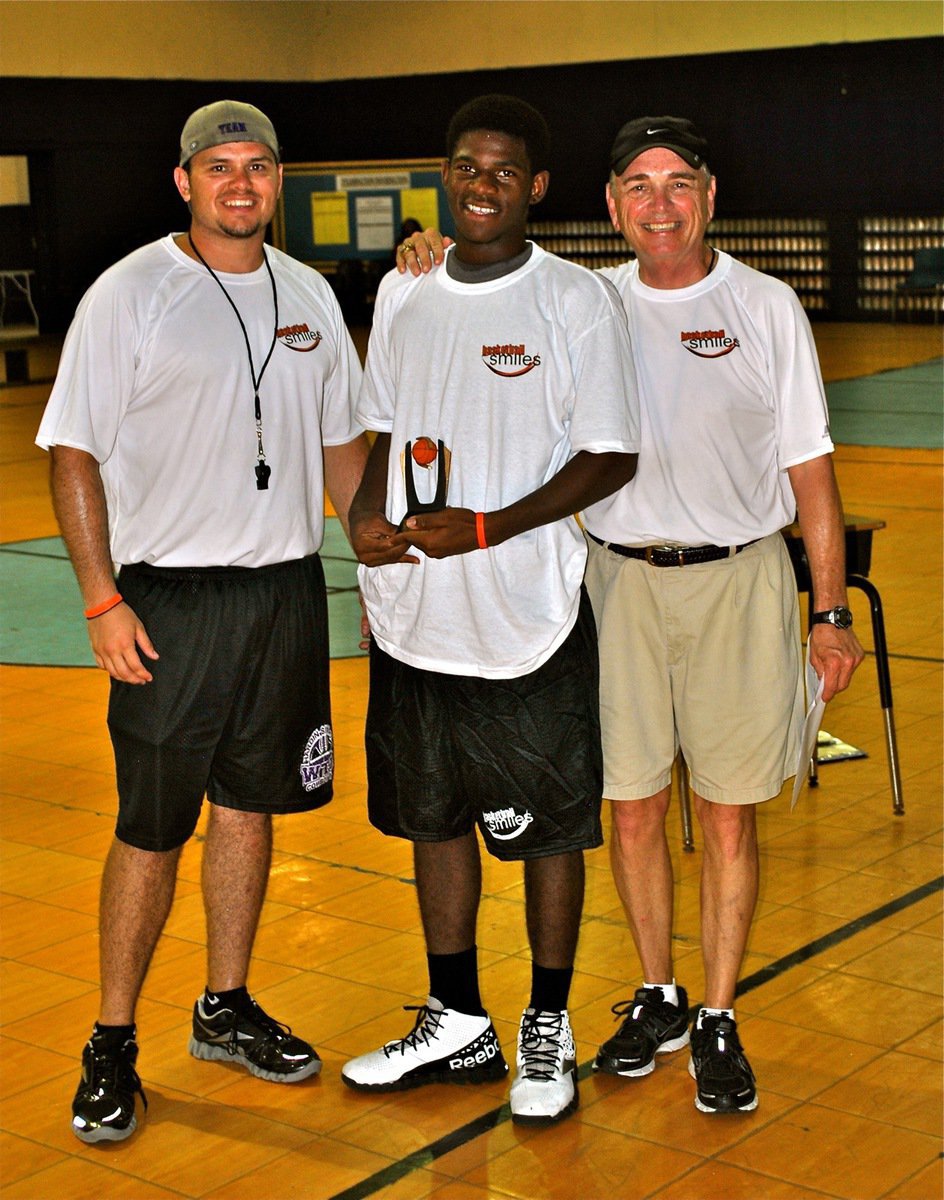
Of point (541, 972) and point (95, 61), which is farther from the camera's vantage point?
point (95, 61)

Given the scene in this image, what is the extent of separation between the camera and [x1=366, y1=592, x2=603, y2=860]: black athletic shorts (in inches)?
131

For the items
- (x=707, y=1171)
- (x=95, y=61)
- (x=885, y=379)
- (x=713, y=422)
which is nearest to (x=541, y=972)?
(x=707, y=1171)

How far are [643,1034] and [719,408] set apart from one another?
1297 millimetres

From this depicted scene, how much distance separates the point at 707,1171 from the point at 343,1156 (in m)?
0.68

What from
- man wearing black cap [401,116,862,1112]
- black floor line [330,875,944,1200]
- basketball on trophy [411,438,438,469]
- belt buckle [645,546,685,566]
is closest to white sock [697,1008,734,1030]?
man wearing black cap [401,116,862,1112]

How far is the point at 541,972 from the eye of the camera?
3.42 meters

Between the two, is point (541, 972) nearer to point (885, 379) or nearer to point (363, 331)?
point (885, 379)

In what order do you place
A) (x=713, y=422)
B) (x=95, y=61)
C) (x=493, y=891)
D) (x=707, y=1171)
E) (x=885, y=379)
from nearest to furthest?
(x=707, y=1171), (x=713, y=422), (x=493, y=891), (x=885, y=379), (x=95, y=61)

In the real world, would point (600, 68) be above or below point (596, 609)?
above

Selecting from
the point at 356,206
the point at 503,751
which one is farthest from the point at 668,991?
the point at 356,206

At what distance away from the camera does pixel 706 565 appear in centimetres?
338

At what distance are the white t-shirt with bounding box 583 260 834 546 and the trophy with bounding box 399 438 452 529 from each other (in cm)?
39

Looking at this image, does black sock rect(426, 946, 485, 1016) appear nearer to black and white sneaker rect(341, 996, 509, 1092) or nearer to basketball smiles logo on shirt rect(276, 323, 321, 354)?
black and white sneaker rect(341, 996, 509, 1092)

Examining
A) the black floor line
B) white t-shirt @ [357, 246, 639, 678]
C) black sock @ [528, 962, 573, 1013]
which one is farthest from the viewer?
black sock @ [528, 962, 573, 1013]
